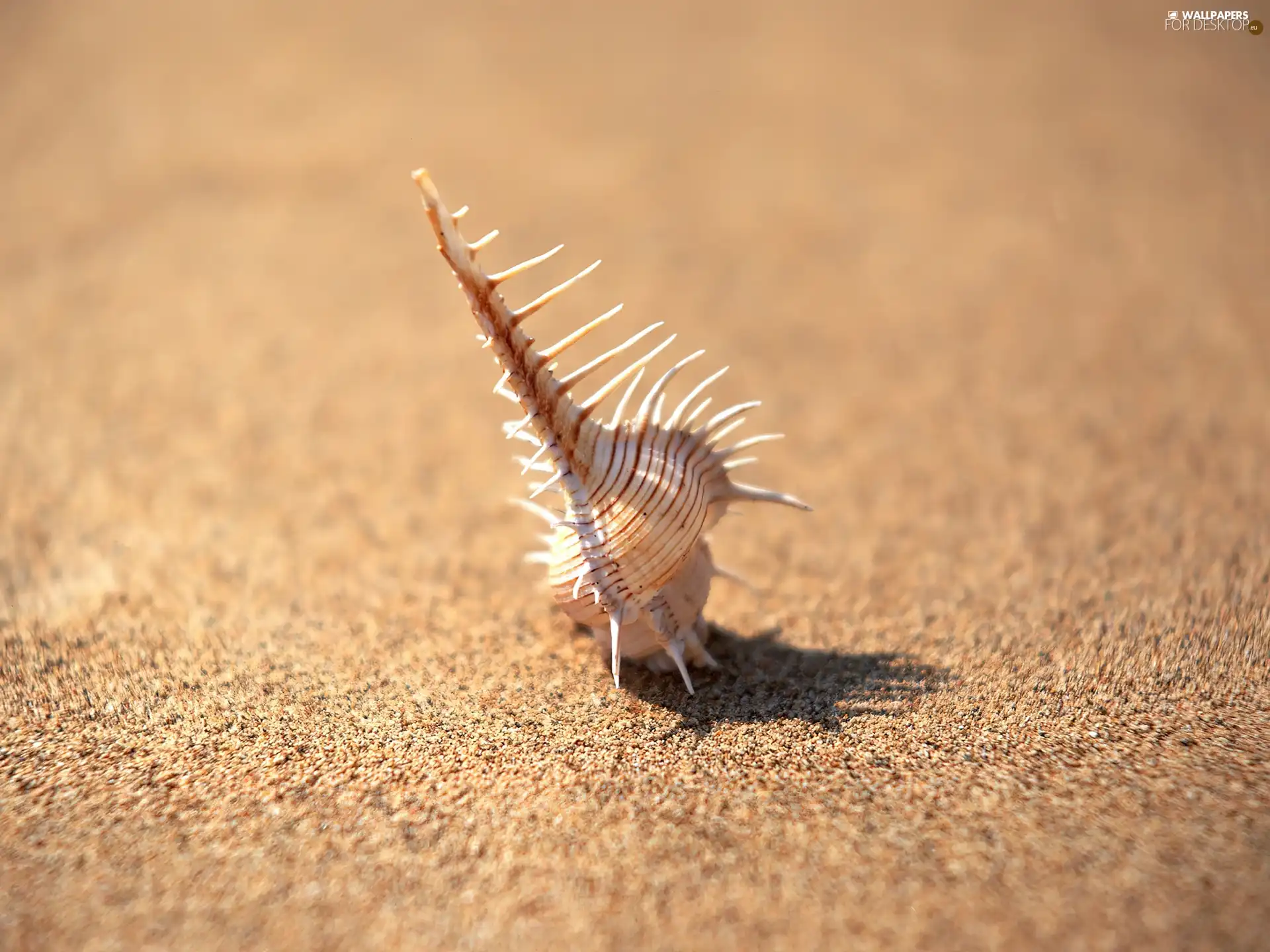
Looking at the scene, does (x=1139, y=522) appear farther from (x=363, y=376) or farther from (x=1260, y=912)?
(x=363, y=376)

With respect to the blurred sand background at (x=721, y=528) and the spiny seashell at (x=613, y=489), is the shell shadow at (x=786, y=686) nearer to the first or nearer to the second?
the blurred sand background at (x=721, y=528)

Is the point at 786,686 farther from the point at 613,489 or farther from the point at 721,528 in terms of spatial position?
the point at 721,528

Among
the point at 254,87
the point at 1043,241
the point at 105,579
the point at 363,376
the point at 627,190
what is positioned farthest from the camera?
the point at 254,87

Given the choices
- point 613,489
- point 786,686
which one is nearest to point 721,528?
point 786,686

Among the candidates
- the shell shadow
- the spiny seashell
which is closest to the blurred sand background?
the shell shadow

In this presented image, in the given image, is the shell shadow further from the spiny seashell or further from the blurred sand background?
the spiny seashell

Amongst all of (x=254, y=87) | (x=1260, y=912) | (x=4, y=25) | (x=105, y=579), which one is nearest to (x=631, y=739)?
(x=1260, y=912)

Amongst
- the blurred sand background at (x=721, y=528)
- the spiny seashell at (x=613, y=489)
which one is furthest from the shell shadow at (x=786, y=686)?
the spiny seashell at (x=613, y=489)

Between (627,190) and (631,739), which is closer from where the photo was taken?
(631,739)
